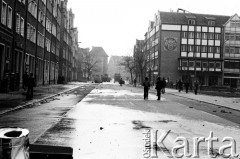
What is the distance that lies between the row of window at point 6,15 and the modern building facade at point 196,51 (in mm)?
50120

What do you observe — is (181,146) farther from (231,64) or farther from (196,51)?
(231,64)

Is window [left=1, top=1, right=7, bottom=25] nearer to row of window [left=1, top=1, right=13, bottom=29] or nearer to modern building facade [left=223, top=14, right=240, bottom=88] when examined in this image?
row of window [left=1, top=1, right=13, bottom=29]

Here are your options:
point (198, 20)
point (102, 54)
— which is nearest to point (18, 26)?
point (198, 20)

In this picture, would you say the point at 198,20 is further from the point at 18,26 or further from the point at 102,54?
the point at 102,54

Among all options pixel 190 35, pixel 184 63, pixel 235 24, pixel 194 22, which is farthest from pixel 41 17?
pixel 235 24

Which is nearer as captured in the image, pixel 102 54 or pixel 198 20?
pixel 198 20

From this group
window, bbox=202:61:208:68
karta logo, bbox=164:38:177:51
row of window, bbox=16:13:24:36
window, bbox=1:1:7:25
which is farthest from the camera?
karta logo, bbox=164:38:177:51

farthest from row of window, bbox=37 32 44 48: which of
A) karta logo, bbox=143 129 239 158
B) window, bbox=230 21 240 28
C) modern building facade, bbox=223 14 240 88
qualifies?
window, bbox=230 21 240 28

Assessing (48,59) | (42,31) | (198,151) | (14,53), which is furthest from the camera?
(48,59)

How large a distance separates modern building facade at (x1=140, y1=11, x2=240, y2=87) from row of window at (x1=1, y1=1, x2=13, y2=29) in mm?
50120

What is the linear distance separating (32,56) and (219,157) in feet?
113

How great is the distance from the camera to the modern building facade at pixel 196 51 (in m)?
73.4

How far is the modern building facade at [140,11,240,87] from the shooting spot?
73.4 m

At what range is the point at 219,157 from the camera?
6.18 meters
